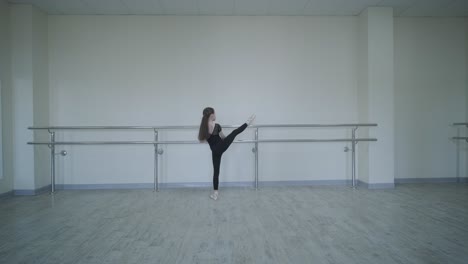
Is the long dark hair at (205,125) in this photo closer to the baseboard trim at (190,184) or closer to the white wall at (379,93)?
the baseboard trim at (190,184)

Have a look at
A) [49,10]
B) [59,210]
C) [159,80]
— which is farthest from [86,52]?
[59,210]

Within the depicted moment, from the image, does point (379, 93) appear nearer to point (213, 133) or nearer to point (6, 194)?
point (213, 133)

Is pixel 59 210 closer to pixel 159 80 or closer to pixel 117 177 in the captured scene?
pixel 117 177

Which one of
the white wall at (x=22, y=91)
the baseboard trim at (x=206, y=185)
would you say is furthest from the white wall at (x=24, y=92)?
the baseboard trim at (x=206, y=185)

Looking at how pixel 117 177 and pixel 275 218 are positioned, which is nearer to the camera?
pixel 275 218

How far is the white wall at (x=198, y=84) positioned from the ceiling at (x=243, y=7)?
0.17 meters

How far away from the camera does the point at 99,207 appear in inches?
157

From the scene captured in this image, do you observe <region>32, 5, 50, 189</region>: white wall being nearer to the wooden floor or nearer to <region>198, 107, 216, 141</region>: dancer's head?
the wooden floor

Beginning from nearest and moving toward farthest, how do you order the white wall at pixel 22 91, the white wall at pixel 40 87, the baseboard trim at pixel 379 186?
the white wall at pixel 22 91 < the white wall at pixel 40 87 < the baseboard trim at pixel 379 186

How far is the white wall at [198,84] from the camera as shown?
17.3 feet

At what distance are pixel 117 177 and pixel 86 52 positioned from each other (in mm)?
2157

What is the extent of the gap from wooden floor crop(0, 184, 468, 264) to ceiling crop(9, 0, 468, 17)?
293 centimetres

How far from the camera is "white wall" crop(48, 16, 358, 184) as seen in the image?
17.3ft

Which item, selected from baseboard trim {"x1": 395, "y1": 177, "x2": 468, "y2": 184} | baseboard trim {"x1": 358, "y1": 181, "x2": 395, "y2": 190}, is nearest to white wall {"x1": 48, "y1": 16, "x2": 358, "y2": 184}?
baseboard trim {"x1": 358, "y1": 181, "x2": 395, "y2": 190}
